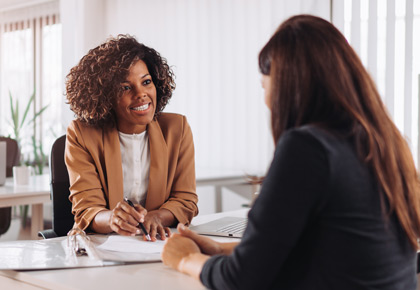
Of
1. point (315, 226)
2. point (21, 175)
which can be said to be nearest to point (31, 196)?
point (21, 175)

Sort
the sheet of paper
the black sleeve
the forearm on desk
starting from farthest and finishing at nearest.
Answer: the sheet of paper → the forearm on desk → the black sleeve

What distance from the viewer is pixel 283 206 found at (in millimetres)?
821

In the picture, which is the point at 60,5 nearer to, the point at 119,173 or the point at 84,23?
the point at 84,23

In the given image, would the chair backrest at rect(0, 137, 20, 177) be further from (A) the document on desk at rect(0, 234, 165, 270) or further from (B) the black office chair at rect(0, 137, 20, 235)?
(A) the document on desk at rect(0, 234, 165, 270)

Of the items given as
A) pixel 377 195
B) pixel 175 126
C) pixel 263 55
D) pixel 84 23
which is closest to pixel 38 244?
pixel 175 126

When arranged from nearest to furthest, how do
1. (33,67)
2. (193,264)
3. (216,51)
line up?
(193,264) < (216,51) < (33,67)

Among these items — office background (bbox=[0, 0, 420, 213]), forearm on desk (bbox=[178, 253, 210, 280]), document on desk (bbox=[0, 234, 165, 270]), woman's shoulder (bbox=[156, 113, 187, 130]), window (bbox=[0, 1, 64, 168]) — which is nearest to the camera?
forearm on desk (bbox=[178, 253, 210, 280])

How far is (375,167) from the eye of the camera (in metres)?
0.86

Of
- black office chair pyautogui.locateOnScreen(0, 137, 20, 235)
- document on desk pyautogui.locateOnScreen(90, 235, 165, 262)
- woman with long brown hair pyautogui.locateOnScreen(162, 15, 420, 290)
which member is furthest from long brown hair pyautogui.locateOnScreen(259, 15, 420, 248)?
black office chair pyautogui.locateOnScreen(0, 137, 20, 235)

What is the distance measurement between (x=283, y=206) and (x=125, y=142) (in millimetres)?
1150

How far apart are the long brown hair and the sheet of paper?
0.58 meters

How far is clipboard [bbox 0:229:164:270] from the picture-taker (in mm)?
1211

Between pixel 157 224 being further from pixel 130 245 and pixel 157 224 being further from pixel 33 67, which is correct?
pixel 33 67

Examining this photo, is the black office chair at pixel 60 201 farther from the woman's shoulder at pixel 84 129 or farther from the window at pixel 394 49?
the window at pixel 394 49
